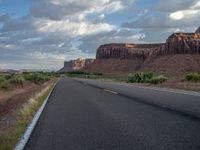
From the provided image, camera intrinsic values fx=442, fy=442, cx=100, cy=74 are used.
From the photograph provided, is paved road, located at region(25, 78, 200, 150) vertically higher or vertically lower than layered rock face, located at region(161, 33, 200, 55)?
lower

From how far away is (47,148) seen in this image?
7902mm

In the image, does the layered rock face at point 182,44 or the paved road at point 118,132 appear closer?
the paved road at point 118,132

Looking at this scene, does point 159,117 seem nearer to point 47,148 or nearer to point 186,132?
point 186,132

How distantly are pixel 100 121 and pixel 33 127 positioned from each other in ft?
6.04

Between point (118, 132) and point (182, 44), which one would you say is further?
point (182, 44)

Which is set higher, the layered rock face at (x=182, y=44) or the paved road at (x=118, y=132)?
the layered rock face at (x=182, y=44)

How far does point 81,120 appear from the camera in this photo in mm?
12133

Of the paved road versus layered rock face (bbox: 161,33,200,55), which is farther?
layered rock face (bbox: 161,33,200,55)

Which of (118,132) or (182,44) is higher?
(182,44)

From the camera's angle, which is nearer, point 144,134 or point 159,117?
point 144,134

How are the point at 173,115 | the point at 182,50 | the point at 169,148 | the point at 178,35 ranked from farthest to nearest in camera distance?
the point at 178,35 < the point at 182,50 < the point at 173,115 < the point at 169,148

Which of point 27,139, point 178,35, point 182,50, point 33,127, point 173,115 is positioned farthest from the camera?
point 178,35

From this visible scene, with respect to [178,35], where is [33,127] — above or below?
below

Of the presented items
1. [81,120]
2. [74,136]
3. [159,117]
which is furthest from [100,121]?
[74,136]
